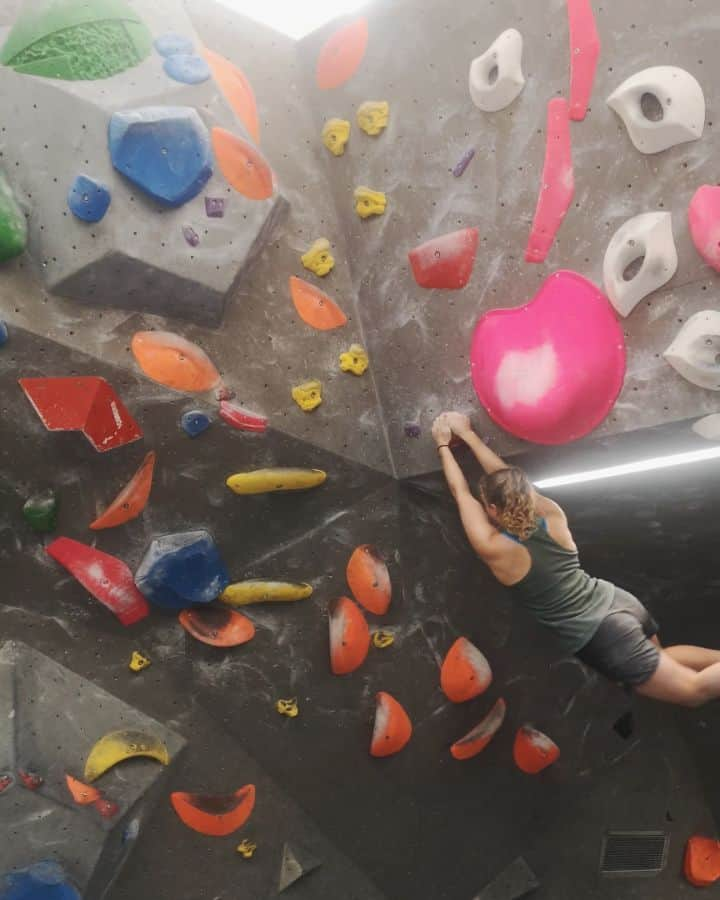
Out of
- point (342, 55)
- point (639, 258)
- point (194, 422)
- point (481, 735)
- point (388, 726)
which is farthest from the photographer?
point (481, 735)

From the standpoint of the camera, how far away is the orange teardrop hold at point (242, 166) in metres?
3.20

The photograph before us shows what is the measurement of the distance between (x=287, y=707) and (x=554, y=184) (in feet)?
6.87

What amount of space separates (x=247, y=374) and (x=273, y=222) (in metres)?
0.55

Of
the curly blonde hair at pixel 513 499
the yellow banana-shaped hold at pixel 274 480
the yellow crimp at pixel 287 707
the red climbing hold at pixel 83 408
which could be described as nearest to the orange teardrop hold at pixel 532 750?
the yellow crimp at pixel 287 707

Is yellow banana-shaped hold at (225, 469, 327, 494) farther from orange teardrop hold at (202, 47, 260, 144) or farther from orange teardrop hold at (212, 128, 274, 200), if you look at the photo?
orange teardrop hold at (202, 47, 260, 144)

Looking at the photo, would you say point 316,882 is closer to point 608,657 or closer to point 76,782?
point 76,782

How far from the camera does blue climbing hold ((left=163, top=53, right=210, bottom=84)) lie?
10.3 ft

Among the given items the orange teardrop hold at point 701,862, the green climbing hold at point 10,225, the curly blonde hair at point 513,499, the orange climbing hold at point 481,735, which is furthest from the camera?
the orange teardrop hold at point 701,862

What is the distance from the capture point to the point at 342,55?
3.46m

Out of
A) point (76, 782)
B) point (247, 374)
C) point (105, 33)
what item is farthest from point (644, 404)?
point (76, 782)

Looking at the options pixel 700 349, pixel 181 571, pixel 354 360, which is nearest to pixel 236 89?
pixel 354 360

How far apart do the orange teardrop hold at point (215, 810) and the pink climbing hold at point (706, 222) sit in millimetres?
2463

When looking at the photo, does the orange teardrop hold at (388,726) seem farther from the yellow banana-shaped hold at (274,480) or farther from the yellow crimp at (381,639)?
the yellow banana-shaped hold at (274,480)

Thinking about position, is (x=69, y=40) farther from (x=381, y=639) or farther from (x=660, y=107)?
(x=381, y=639)
